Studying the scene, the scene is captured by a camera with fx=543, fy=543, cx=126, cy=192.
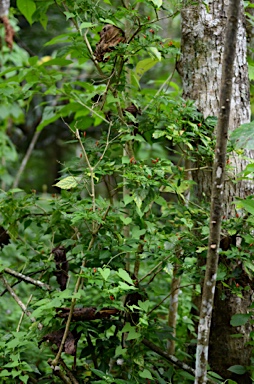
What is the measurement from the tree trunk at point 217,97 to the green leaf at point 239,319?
6.5 inches

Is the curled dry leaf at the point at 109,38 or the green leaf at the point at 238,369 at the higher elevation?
A: the curled dry leaf at the point at 109,38

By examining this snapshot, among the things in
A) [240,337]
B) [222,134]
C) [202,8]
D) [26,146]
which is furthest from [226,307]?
[26,146]

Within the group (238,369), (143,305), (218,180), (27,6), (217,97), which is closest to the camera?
(218,180)

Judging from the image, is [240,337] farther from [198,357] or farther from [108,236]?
[108,236]

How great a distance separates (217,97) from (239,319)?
2.99ft

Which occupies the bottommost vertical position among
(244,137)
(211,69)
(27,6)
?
(244,137)

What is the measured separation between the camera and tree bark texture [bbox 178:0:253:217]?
2.28 meters

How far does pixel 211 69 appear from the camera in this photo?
2.29 m

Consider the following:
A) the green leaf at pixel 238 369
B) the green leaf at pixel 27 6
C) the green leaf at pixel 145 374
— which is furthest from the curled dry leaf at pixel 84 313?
the green leaf at pixel 27 6

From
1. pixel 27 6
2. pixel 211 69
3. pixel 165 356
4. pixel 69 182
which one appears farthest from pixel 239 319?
pixel 27 6

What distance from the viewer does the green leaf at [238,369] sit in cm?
216

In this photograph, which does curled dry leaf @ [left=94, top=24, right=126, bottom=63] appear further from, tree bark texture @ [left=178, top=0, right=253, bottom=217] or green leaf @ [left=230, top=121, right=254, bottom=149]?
green leaf @ [left=230, top=121, right=254, bottom=149]

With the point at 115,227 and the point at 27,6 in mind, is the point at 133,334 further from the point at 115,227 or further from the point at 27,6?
the point at 27,6

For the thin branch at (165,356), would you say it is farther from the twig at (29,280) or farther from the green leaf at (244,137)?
the green leaf at (244,137)
